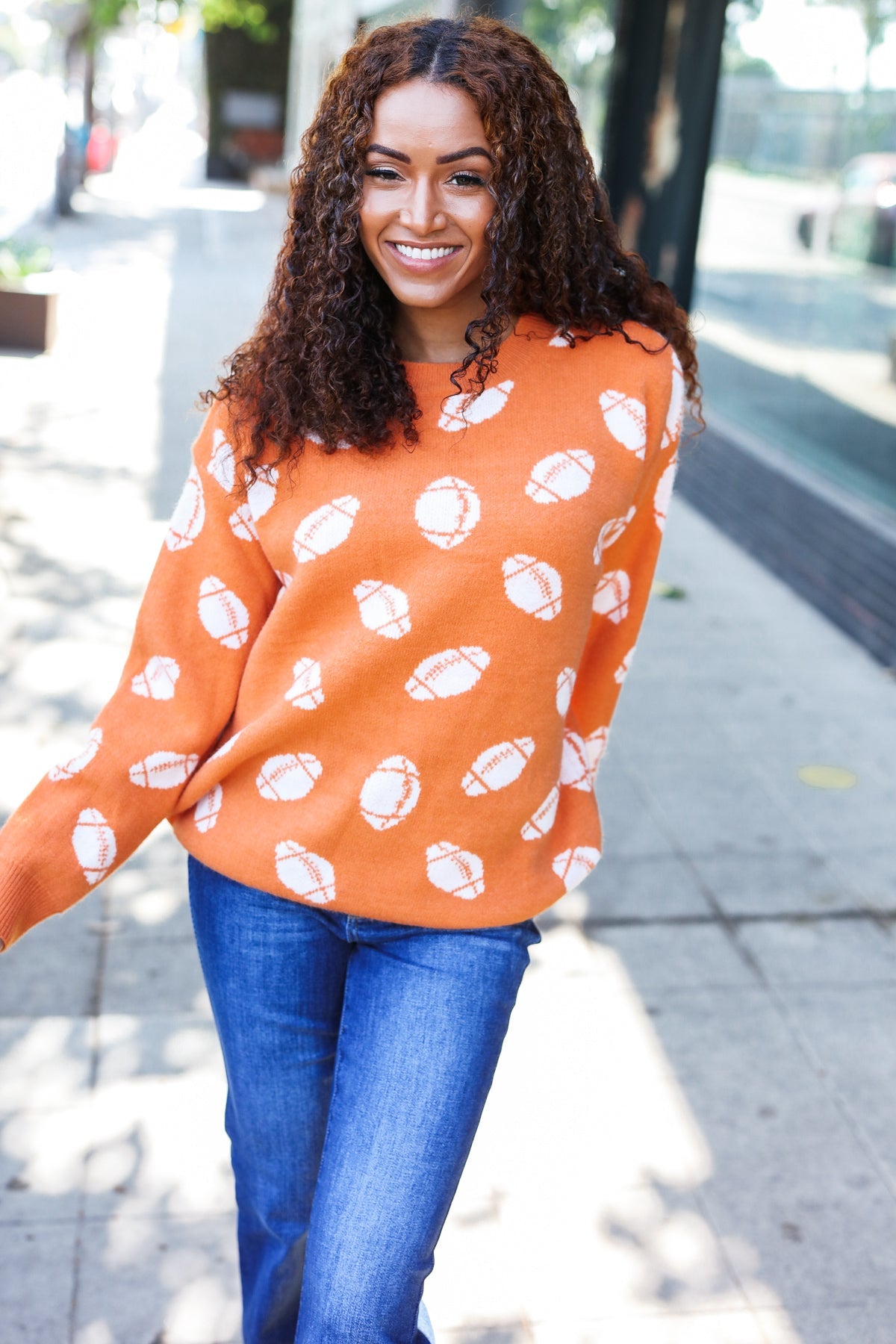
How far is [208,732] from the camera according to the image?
196cm

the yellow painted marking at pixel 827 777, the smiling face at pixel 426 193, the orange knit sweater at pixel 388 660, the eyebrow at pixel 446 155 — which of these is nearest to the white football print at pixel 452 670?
the orange knit sweater at pixel 388 660

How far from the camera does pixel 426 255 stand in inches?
73.5

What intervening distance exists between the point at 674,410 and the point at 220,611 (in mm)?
673

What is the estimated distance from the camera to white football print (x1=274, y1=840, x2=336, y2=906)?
185 centimetres

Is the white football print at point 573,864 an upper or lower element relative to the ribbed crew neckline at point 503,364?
lower

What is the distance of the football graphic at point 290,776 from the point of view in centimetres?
188

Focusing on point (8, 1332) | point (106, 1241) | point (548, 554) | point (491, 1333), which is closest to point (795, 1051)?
point (491, 1333)

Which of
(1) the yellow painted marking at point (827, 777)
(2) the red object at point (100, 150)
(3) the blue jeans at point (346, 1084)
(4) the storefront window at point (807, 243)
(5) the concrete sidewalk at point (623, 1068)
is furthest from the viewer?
(2) the red object at point (100, 150)

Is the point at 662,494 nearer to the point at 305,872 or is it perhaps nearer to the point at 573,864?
the point at 573,864

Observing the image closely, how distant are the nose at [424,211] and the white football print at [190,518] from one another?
43cm

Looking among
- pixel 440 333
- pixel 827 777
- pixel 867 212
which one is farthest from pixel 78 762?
pixel 867 212

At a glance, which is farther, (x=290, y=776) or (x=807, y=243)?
(x=807, y=243)

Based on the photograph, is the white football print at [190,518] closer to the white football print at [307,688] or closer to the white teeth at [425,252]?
the white football print at [307,688]

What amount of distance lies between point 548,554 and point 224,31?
128 feet
